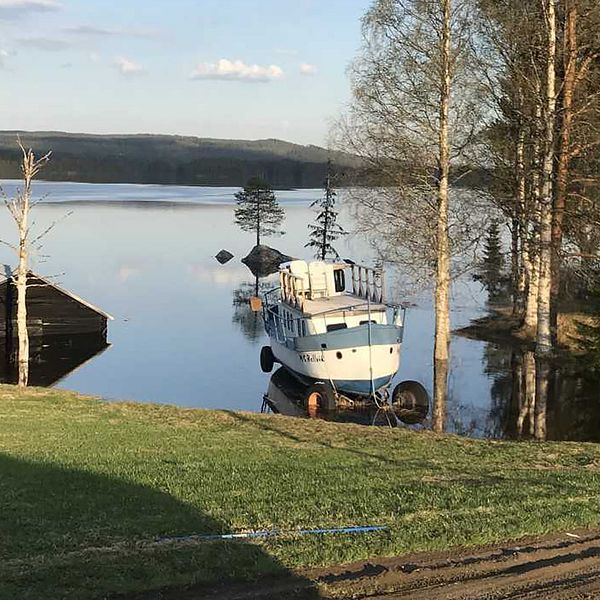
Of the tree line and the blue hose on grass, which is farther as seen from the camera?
the tree line

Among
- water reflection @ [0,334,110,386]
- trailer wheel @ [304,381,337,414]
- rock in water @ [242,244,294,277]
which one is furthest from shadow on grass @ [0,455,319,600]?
rock in water @ [242,244,294,277]

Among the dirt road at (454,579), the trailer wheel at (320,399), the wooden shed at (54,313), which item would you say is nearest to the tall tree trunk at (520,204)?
the trailer wheel at (320,399)

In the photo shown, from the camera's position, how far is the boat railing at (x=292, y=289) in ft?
98.5

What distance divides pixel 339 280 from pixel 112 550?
2586 centimetres

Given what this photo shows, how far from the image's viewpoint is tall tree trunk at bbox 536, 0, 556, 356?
84.4 ft

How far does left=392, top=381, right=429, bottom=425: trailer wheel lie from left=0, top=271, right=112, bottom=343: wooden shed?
16.1 m

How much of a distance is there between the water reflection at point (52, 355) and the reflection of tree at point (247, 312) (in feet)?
20.8

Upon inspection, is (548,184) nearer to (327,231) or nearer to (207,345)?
(207,345)

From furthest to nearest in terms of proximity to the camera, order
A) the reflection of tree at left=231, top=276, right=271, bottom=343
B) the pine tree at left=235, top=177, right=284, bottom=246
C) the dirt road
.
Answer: the pine tree at left=235, top=177, right=284, bottom=246 → the reflection of tree at left=231, top=276, right=271, bottom=343 → the dirt road

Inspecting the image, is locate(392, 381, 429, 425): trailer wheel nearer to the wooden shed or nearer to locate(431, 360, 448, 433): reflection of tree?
locate(431, 360, 448, 433): reflection of tree

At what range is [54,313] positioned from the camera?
3756cm

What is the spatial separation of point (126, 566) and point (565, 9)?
80.9ft

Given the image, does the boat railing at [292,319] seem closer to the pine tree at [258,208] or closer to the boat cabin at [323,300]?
the boat cabin at [323,300]

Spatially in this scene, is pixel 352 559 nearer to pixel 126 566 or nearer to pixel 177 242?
pixel 126 566
